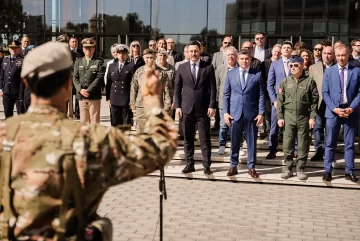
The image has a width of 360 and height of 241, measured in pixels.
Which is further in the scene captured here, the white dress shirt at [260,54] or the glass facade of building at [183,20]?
the glass facade of building at [183,20]

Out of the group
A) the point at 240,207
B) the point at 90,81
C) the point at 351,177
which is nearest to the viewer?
the point at 240,207

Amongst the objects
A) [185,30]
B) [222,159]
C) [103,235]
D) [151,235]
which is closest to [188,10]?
[185,30]

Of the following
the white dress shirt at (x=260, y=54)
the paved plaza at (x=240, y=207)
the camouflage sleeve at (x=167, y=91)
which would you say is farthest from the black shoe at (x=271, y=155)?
the white dress shirt at (x=260, y=54)

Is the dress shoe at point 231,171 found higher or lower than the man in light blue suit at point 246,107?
lower

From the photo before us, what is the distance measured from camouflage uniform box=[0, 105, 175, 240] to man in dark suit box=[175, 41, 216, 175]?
6775mm

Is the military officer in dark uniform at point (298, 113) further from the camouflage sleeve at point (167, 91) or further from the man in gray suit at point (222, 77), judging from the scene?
the camouflage sleeve at point (167, 91)

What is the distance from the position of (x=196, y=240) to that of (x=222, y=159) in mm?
4303

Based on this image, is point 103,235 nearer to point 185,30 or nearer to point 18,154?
point 18,154

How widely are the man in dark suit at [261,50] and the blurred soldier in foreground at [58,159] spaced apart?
9318 millimetres

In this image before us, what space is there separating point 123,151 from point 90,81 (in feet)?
27.8

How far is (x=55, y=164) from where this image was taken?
2.46 metres

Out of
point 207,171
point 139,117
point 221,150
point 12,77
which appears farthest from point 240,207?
point 12,77

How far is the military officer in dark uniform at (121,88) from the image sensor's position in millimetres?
10617

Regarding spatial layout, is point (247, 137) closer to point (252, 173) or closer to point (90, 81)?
point (252, 173)
